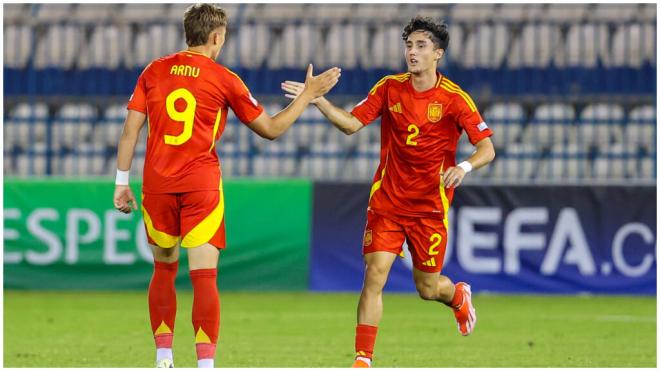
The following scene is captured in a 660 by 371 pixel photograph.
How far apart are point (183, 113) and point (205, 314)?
101cm

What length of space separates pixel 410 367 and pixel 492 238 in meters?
6.89

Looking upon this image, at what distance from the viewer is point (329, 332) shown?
11.5 meters

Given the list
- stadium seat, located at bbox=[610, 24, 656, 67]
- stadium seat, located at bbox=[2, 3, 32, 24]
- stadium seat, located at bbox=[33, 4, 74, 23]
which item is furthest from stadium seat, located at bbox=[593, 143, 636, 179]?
stadium seat, located at bbox=[2, 3, 32, 24]

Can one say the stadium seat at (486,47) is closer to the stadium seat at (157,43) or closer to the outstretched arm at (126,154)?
the stadium seat at (157,43)

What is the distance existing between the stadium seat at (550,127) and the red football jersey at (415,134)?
32.7 feet

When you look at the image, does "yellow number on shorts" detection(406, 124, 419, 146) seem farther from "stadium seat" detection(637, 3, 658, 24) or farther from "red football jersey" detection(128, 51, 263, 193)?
"stadium seat" detection(637, 3, 658, 24)

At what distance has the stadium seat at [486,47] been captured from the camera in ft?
62.4

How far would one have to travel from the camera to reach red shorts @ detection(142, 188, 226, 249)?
7.07 meters

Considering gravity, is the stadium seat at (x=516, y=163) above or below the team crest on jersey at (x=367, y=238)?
above

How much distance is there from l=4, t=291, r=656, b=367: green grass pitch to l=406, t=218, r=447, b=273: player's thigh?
792 millimetres

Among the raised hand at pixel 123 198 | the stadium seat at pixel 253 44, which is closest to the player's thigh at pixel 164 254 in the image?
the raised hand at pixel 123 198

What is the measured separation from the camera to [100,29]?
19.7m

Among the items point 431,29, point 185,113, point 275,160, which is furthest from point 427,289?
point 275,160

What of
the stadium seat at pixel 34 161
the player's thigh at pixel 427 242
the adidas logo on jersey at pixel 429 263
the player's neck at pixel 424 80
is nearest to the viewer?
the player's neck at pixel 424 80
